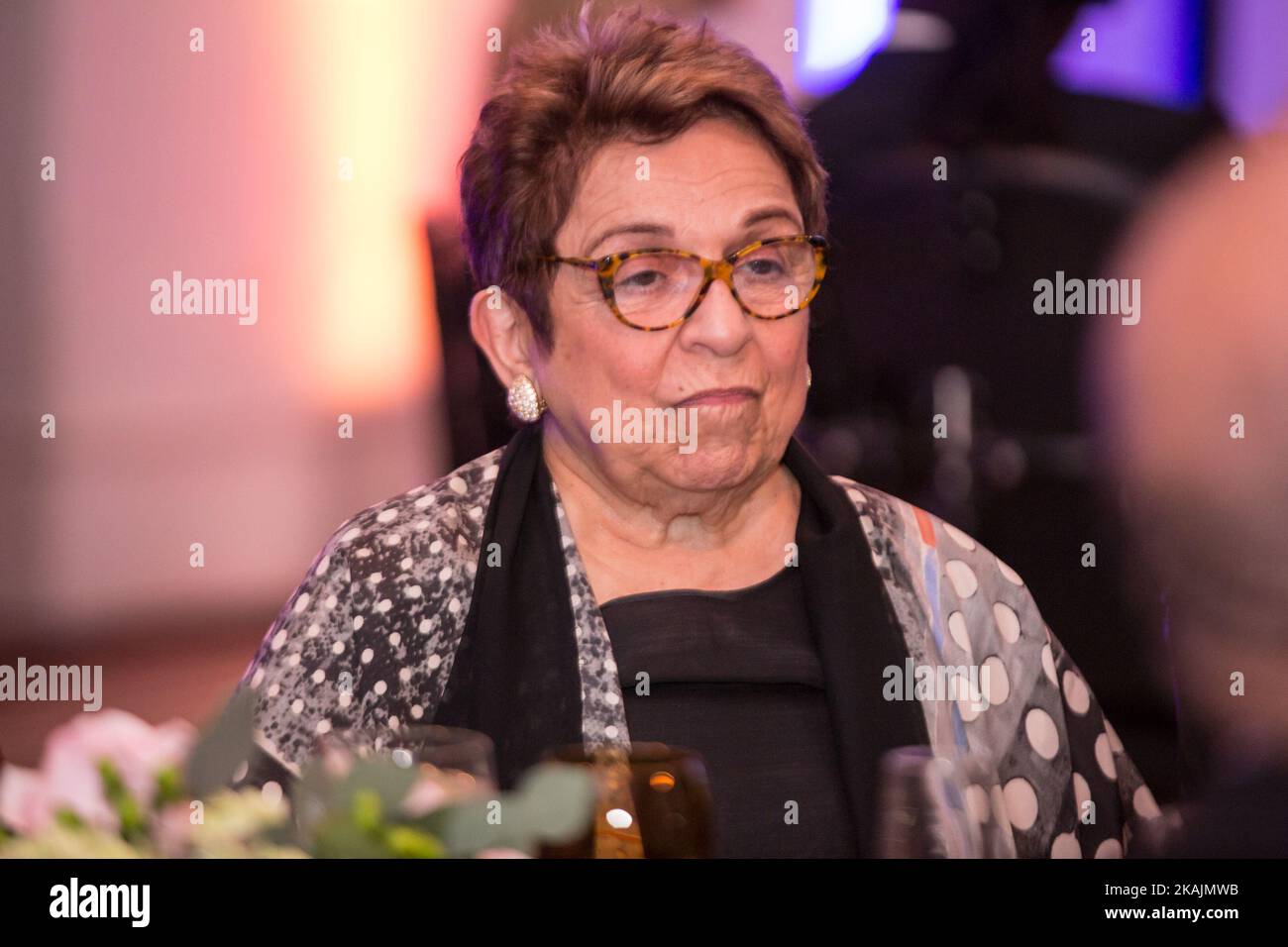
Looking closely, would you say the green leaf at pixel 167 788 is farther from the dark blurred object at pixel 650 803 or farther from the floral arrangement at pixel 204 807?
the dark blurred object at pixel 650 803

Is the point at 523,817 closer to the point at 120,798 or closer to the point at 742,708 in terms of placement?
the point at 120,798

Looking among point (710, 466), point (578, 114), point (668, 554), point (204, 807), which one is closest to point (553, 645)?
point (668, 554)

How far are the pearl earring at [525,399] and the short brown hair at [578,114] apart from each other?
0.25 ft

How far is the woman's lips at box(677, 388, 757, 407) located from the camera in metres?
1.92

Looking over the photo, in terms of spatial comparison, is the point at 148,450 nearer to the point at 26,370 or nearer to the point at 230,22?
the point at 26,370

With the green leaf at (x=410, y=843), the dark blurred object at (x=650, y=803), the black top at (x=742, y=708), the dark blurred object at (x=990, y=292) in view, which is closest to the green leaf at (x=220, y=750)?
the green leaf at (x=410, y=843)

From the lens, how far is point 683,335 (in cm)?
191

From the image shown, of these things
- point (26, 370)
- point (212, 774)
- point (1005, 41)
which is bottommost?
point (212, 774)

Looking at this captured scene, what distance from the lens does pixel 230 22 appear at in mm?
2158

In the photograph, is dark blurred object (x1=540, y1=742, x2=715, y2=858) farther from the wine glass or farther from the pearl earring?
the pearl earring

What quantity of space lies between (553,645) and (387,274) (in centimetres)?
78

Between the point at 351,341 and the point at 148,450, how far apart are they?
0.37 m

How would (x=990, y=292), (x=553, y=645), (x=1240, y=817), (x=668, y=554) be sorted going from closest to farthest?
(x=1240, y=817) < (x=553, y=645) < (x=668, y=554) < (x=990, y=292)
